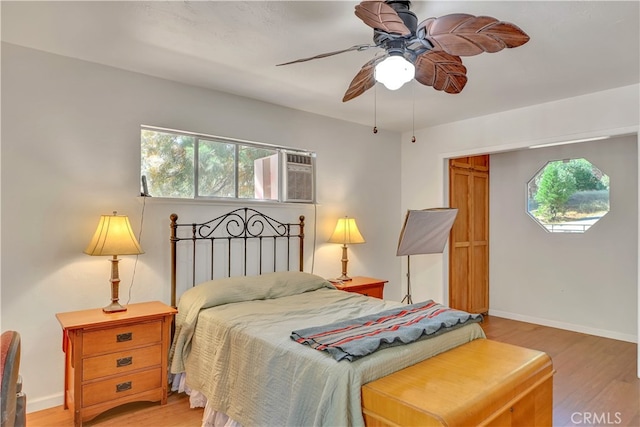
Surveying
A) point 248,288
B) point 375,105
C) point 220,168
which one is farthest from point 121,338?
point 375,105

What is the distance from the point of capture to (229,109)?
3.56 m

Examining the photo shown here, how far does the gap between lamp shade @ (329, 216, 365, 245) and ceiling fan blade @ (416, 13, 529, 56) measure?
7.94 feet

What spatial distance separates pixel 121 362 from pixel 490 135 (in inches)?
154

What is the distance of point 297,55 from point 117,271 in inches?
76.4

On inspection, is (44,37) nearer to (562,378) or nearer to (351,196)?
(351,196)

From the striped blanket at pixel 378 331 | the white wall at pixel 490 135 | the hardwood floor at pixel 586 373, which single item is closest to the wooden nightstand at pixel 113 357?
the striped blanket at pixel 378 331

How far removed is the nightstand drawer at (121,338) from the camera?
2.45 meters

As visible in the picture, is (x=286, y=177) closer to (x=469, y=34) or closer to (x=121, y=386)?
(x=121, y=386)

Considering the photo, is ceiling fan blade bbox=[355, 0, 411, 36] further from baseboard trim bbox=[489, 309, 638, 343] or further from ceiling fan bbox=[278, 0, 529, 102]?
baseboard trim bbox=[489, 309, 638, 343]

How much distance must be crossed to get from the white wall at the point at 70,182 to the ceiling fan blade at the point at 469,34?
2.20m

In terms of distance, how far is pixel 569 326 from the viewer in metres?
4.61

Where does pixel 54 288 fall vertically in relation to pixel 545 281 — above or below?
above

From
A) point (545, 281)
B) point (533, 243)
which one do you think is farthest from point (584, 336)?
point (533, 243)

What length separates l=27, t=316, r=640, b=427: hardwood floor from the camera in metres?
2.52
